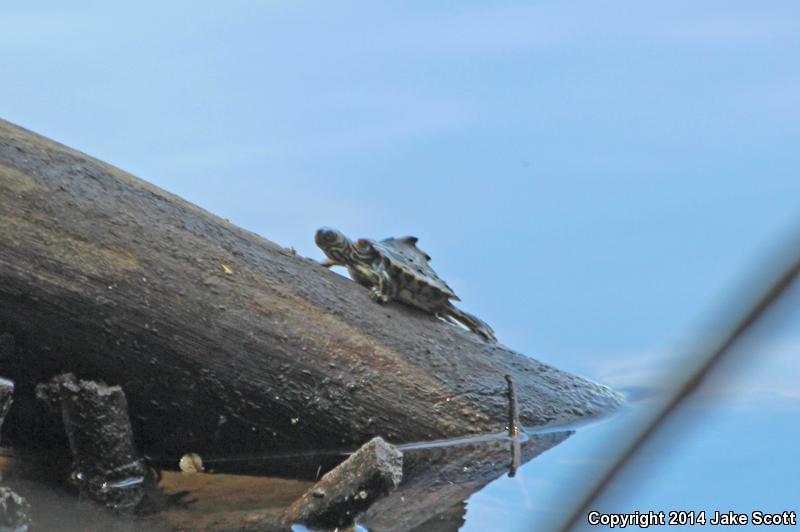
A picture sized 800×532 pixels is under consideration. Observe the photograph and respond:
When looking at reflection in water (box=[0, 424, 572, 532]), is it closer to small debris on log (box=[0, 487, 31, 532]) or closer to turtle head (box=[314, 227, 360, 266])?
small debris on log (box=[0, 487, 31, 532])

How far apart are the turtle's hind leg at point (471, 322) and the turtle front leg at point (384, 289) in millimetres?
364

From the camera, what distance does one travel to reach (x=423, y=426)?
4465 millimetres

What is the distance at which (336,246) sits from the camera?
5.21m

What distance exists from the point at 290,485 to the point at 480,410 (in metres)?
1.01

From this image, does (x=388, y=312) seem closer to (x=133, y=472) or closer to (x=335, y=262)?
(x=335, y=262)

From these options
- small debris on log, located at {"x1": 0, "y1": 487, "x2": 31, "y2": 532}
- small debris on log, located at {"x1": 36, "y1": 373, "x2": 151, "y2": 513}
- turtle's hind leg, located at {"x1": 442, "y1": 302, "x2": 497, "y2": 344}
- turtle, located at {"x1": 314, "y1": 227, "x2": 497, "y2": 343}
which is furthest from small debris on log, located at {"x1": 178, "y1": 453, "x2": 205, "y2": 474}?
turtle's hind leg, located at {"x1": 442, "y1": 302, "x2": 497, "y2": 344}

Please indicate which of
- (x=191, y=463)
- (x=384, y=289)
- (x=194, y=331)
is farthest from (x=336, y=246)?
(x=191, y=463)

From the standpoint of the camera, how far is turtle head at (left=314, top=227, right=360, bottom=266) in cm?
516

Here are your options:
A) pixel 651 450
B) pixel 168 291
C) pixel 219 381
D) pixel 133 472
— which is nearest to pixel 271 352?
pixel 219 381

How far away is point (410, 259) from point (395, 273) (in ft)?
1.04

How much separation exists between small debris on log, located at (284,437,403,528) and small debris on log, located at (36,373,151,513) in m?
0.89

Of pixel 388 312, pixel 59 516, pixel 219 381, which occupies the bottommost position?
pixel 59 516

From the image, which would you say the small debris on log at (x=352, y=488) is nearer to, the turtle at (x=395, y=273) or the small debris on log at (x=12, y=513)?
the small debris on log at (x=12, y=513)

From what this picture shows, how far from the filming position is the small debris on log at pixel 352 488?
3152 millimetres
